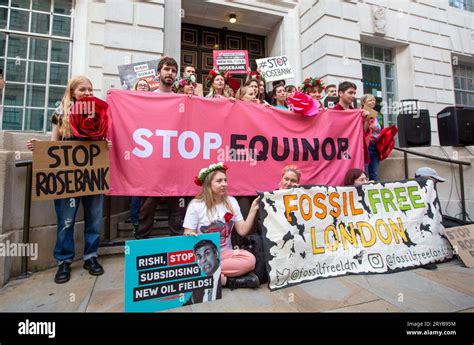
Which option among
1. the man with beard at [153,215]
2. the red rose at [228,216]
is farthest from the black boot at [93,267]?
the red rose at [228,216]

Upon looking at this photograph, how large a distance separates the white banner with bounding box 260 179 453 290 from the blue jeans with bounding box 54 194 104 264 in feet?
5.80

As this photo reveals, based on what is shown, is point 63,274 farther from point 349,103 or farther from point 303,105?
point 349,103

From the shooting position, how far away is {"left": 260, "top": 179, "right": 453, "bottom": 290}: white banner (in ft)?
8.95

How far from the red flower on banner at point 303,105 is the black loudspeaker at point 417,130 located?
9.30 feet

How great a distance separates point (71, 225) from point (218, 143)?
1885 millimetres

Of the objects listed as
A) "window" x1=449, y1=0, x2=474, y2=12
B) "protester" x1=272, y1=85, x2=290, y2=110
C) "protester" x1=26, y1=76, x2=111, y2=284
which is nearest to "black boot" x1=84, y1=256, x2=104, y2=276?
"protester" x1=26, y1=76, x2=111, y2=284

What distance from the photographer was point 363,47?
28.8 feet

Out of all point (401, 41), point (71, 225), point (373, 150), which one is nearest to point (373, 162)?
point (373, 150)

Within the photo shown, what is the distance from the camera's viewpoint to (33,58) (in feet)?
19.6

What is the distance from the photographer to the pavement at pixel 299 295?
2225 mm

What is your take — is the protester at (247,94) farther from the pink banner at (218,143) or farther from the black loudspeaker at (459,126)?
the black loudspeaker at (459,126)

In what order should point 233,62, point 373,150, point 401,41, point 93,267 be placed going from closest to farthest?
point 93,267
point 373,150
point 233,62
point 401,41

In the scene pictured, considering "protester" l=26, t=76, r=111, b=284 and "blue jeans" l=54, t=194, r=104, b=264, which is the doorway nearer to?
"protester" l=26, t=76, r=111, b=284
